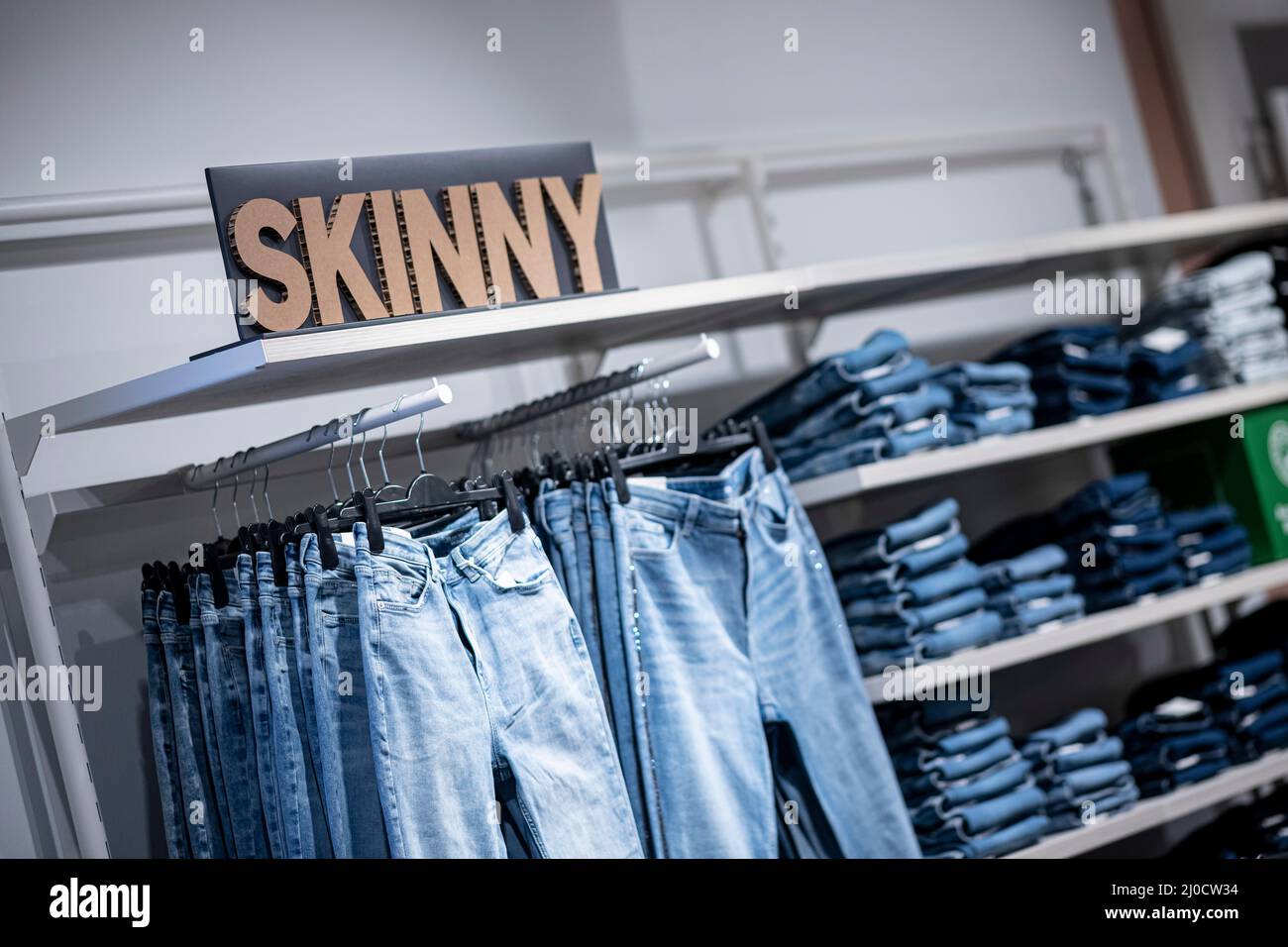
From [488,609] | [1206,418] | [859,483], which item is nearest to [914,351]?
[1206,418]

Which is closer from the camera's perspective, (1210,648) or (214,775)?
(214,775)

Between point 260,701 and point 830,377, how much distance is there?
1147 mm

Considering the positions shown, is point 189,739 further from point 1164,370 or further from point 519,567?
point 1164,370

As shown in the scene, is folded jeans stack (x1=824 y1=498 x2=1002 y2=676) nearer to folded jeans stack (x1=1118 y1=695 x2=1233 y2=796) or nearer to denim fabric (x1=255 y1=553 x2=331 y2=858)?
folded jeans stack (x1=1118 y1=695 x2=1233 y2=796)

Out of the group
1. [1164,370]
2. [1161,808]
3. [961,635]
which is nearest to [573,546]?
[961,635]

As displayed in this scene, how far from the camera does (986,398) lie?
7.93ft

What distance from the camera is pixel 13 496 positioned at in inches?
67.3

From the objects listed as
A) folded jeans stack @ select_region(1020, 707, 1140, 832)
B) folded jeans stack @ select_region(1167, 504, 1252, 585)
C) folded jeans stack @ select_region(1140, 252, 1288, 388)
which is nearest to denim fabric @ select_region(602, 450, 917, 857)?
folded jeans stack @ select_region(1020, 707, 1140, 832)

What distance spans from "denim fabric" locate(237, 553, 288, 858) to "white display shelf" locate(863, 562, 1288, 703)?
37.9 inches

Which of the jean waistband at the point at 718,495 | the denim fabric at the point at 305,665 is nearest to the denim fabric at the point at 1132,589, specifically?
the jean waistband at the point at 718,495

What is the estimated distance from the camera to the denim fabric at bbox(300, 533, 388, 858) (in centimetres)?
153

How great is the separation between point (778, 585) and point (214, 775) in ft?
2.86

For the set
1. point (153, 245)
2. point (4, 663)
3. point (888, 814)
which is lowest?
point (888, 814)

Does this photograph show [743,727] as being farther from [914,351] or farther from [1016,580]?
[914,351]
